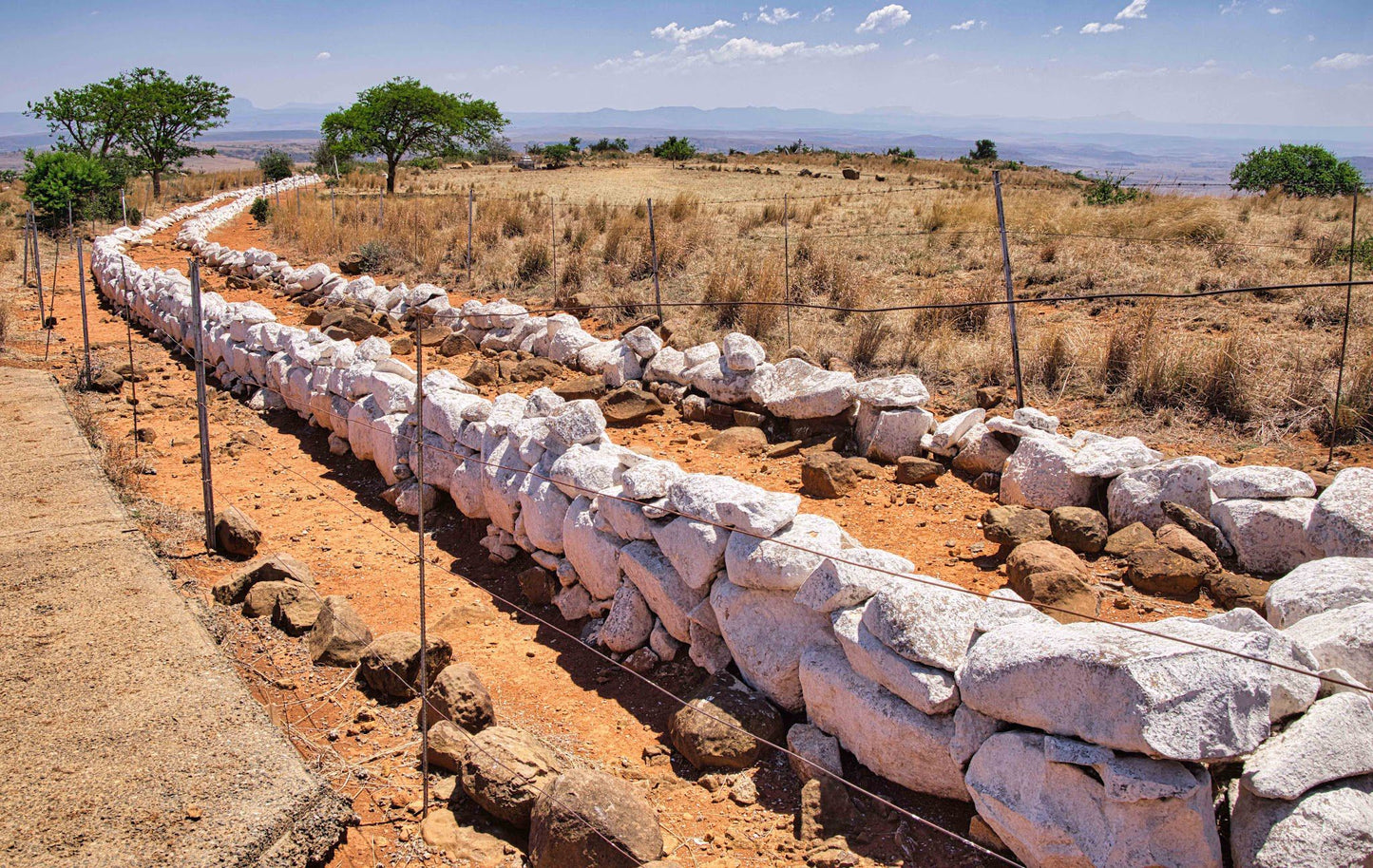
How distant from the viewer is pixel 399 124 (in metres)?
32.1

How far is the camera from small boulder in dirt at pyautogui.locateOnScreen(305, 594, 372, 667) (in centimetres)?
489

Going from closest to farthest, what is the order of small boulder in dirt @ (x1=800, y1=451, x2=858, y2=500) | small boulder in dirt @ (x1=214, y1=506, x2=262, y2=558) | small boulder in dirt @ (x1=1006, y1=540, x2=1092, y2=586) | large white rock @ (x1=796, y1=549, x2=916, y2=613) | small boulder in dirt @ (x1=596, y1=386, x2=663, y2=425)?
large white rock @ (x1=796, y1=549, x2=916, y2=613) < small boulder in dirt @ (x1=1006, y1=540, x2=1092, y2=586) < small boulder in dirt @ (x1=214, y1=506, x2=262, y2=558) < small boulder in dirt @ (x1=800, y1=451, x2=858, y2=500) < small boulder in dirt @ (x1=596, y1=386, x2=663, y2=425)

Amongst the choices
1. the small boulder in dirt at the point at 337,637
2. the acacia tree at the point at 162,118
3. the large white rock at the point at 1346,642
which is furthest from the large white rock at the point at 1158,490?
the acacia tree at the point at 162,118

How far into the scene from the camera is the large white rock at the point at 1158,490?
558 cm

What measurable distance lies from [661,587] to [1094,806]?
7.93ft

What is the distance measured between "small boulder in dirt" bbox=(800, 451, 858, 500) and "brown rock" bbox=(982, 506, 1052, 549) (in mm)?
1156

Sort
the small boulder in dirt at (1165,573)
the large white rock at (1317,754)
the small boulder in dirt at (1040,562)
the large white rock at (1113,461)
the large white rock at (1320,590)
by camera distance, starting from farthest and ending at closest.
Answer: the large white rock at (1113,461)
the small boulder in dirt at (1165,573)
the small boulder in dirt at (1040,562)
the large white rock at (1320,590)
the large white rock at (1317,754)

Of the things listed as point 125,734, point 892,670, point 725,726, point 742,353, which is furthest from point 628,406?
point 125,734

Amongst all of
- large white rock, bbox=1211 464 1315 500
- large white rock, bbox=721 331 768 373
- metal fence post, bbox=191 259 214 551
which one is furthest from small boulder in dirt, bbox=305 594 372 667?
large white rock, bbox=1211 464 1315 500

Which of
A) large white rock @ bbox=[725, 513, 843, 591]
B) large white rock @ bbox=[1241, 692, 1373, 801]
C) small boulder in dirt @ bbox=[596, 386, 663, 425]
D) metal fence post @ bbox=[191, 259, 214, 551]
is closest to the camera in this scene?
large white rock @ bbox=[1241, 692, 1373, 801]

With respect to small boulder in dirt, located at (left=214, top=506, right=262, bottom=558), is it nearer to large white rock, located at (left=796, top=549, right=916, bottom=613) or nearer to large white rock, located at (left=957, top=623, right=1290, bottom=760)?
→ large white rock, located at (left=796, top=549, right=916, bottom=613)

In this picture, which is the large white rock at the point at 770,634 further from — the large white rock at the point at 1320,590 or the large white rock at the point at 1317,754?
the large white rock at the point at 1320,590

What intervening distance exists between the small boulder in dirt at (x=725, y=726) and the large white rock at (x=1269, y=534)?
9.96 ft

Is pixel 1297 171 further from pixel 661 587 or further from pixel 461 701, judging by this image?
pixel 461 701
